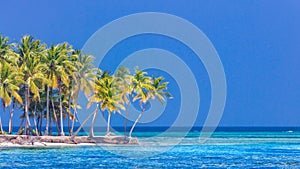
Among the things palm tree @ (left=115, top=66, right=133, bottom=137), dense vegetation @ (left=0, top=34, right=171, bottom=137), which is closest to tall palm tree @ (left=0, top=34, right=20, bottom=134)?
dense vegetation @ (left=0, top=34, right=171, bottom=137)

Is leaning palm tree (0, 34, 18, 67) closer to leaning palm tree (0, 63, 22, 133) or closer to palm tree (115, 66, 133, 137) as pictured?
leaning palm tree (0, 63, 22, 133)

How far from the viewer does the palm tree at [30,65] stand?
61.8 meters

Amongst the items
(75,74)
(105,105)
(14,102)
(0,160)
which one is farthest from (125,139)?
(0,160)

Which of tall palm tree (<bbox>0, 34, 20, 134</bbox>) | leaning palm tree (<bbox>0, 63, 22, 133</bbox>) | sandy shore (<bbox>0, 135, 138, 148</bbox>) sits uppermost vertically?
tall palm tree (<bbox>0, 34, 20, 134</bbox>)

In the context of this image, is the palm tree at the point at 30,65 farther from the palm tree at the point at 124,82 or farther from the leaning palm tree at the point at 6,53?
the palm tree at the point at 124,82

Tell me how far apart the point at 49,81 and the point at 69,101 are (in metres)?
7.50

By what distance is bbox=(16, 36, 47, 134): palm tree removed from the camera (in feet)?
203

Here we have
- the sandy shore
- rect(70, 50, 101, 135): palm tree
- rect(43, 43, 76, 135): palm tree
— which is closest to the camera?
the sandy shore

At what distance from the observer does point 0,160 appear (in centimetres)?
4569

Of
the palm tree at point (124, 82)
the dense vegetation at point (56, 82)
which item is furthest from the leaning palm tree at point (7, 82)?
the palm tree at point (124, 82)

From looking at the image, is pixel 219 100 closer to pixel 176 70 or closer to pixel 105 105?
pixel 176 70

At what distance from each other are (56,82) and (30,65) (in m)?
3.92

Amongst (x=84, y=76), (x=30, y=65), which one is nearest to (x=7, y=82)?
(x=30, y=65)

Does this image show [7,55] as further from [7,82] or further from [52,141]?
[52,141]
